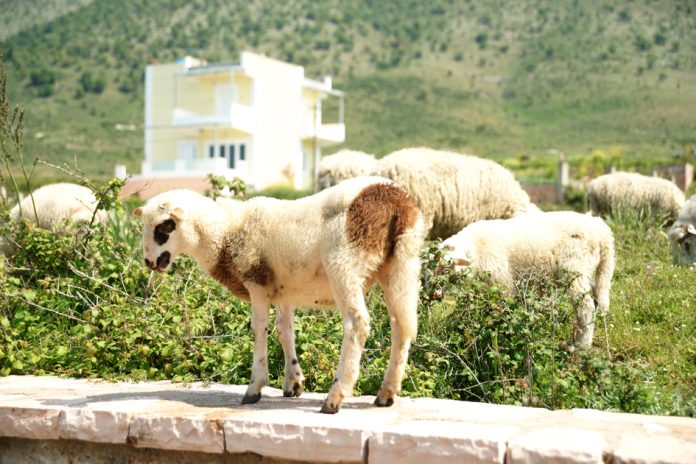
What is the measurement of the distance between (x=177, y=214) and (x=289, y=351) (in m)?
1.17

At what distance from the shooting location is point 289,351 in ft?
18.2

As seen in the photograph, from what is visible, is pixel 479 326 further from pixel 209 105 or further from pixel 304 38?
pixel 304 38

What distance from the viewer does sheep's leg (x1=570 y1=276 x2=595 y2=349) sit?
6777mm

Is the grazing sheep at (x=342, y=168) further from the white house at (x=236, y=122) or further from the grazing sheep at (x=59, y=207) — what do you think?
the white house at (x=236, y=122)

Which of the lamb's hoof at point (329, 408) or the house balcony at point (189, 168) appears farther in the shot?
the house balcony at point (189, 168)

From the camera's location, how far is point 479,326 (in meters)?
6.36

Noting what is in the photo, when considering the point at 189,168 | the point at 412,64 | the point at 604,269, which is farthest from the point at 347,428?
the point at 412,64

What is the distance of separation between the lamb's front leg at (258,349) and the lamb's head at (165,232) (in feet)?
1.89

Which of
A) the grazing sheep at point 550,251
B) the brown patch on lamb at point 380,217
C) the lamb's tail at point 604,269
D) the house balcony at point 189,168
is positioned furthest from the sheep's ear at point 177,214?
the house balcony at point 189,168

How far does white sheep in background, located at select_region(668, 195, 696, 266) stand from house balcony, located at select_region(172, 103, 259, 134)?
35986 mm

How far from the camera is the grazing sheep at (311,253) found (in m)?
4.88

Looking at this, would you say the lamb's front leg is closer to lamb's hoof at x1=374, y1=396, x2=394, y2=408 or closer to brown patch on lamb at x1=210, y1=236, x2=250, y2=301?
brown patch on lamb at x1=210, y1=236, x2=250, y2=301

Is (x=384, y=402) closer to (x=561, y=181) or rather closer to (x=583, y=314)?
(x=583, y=314)

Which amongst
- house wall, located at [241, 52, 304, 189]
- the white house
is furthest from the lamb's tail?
house wall, located at [241, 52, 304, 189]
